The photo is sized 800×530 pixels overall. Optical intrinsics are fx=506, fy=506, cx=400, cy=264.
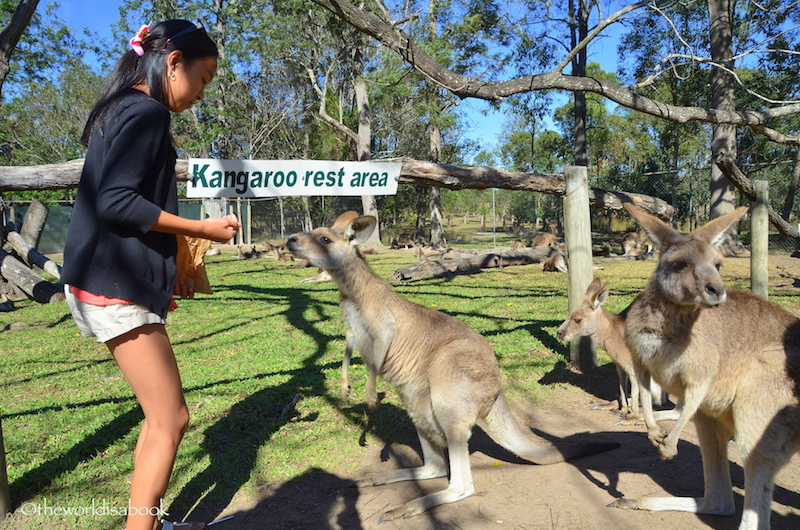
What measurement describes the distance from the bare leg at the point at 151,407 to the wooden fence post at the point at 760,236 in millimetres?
4195

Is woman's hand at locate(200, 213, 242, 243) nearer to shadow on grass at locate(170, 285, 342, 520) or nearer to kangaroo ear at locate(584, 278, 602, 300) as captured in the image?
shadow on grass at locate(170, 285, 342, 520)

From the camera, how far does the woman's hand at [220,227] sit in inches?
65.4

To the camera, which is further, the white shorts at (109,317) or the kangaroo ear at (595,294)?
the kangaroo ear at (595,294)

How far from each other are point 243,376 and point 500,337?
2647mm

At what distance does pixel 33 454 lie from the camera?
2891 millimetres

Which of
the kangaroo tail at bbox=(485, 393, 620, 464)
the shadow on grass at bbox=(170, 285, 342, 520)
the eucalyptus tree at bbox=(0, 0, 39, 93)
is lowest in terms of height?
the shadow on grass at bbox=(170, 285, 342, 520)

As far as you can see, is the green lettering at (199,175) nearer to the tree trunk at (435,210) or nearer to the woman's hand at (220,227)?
the woman's hand at (220,227)

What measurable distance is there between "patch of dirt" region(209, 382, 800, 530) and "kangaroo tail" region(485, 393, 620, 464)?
0.08 meters

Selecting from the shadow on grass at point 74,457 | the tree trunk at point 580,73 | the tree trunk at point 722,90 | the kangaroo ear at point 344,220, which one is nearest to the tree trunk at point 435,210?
the tree trunk at point 580,73

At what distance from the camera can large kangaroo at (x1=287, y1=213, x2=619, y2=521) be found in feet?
8.32

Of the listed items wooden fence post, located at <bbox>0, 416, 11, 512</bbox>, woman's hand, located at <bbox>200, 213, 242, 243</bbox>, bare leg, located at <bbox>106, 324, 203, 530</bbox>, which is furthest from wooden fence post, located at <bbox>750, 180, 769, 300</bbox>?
wooden fence post, located at <bbox>0, 416, 11, 512</bbox>

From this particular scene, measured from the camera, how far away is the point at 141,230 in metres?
1.54

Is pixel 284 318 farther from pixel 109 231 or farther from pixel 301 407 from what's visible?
pixel 109 231

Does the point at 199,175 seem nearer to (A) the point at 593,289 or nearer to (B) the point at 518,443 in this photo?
(B) the point at 518,443
